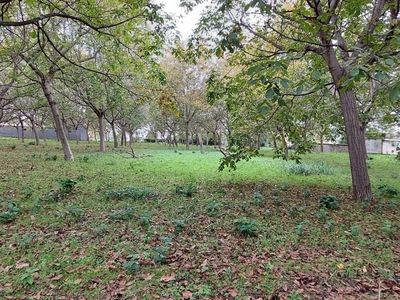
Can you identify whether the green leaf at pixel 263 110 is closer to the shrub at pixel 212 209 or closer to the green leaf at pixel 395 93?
the green leaf at pixel 395 93

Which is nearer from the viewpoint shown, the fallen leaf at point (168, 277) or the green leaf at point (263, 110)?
the green leaf at point (263, 110)

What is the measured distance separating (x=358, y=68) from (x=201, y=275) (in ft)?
7.65

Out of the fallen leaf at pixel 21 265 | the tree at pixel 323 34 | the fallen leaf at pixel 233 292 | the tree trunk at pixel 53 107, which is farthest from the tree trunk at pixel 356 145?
the tree trunk at pixel 53 107

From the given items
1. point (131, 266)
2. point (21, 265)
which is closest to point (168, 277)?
point (131, 266)

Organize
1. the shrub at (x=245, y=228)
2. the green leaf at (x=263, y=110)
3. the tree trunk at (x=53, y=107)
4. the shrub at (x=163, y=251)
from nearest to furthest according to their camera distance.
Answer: the green leaf at (x=263, y=110) → the shrub at (x=163, y=251) → the shrub at (x=245, y=228) → the tree trunk at (x=53, y=107)

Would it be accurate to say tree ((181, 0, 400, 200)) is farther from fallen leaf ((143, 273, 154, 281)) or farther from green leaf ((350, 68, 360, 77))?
fallen leaf ((143, 273, 154, 281))

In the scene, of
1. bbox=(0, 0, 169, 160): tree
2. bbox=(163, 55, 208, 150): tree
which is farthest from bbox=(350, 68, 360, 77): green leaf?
bbox=(163, 55, 208, 150): tree

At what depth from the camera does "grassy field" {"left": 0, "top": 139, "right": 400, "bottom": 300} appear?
2.41 meters

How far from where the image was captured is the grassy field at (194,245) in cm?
241

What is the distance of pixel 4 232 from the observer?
139 inches

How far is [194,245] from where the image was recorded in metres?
3.23

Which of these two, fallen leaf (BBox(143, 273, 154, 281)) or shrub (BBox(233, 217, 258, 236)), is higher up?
shrub (BBox(233, 217, 258, 236))

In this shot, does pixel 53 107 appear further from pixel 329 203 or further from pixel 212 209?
pixel 329 203

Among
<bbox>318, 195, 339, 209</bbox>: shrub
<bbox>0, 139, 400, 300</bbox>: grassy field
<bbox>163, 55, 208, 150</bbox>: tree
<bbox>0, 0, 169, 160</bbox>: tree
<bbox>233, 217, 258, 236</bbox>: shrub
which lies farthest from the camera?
<bbox>163, 55, 208, 150</bbox>: tree
